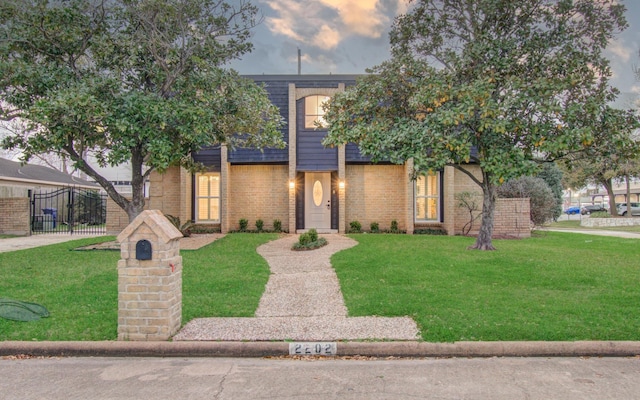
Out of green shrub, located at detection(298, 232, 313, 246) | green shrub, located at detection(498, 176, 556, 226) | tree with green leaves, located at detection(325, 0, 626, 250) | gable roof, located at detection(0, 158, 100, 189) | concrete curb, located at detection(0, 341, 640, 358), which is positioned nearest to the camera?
concrete curb, located at detection(0, 341, 640, 358)

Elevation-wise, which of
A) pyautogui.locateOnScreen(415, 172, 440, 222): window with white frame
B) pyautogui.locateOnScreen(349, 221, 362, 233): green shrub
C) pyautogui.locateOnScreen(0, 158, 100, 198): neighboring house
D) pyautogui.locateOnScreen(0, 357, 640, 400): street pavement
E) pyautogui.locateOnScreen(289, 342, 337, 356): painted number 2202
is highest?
pyautogui.locateOnScreen(0, 158, 100, 198): neighboring house

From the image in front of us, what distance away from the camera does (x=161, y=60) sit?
11.6 meters

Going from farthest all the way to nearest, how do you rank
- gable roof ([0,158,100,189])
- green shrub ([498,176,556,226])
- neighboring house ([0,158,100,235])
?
1. gable roof ([0,158,100,189])
2. green shrub ([498,176,556,226])
3. neighboring house ([0,158,100,235])

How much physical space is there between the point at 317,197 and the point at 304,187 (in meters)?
0.67

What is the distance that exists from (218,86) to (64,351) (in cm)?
877

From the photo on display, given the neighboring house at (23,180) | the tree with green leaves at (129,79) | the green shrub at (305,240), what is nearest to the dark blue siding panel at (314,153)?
the tree with green leaves at (129,79)

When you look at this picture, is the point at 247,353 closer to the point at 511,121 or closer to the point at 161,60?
the point at 511,121

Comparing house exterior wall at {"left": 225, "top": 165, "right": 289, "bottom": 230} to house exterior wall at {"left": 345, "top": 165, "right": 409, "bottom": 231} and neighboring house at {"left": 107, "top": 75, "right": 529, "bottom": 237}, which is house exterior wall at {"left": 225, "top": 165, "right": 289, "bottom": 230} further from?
house exterior wall at {"left": 345, "top": 165, "right": 409, "bottom": 231}

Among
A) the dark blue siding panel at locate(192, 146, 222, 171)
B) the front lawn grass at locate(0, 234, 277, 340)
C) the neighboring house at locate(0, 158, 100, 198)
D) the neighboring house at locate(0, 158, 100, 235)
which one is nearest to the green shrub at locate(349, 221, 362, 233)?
the dark blue siding panel at locate(192, 146, 222, 171)

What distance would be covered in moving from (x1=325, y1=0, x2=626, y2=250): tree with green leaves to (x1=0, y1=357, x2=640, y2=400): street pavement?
20.1 feet

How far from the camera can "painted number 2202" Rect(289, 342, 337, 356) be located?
4.74 metres

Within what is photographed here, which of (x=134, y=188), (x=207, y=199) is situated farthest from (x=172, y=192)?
(x=134, y=188)

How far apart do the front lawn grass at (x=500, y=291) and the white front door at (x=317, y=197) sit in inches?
249

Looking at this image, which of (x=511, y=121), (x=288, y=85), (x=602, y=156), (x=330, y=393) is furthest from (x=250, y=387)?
(x=288, y=85)
